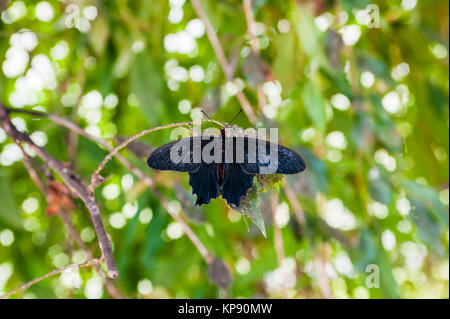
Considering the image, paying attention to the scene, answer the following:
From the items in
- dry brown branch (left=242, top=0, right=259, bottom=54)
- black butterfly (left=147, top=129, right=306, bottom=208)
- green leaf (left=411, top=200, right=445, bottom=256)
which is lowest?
black butterfly (left=147, top=129, right=306, bottom=208)

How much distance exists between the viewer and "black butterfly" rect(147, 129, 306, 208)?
564mm

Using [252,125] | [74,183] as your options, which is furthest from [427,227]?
[74,183]

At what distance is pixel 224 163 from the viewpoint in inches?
23.0

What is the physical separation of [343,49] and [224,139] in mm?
966

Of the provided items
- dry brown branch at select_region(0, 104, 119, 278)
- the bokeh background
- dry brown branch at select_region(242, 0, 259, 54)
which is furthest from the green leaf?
dry brown branch at select_region(0, 104, 119, 278)

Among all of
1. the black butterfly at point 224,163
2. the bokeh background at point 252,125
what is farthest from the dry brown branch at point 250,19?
the black butterfly at point 224,163

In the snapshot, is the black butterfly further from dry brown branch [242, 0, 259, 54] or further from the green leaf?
the green leaf

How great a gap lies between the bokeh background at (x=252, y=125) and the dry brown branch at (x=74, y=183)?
→ 212 millimetres

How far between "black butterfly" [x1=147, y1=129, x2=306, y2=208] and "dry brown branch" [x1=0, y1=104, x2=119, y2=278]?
0.34ft

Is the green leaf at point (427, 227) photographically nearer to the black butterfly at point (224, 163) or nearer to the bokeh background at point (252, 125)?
the bokeh background at point (252, 125)

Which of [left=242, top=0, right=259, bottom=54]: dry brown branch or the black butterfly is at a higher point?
[left=242, top=0, right=259, bottom=54]: dry brown branch

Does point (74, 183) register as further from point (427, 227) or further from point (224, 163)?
point (427, 227)

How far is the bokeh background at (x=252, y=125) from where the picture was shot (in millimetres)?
1296
